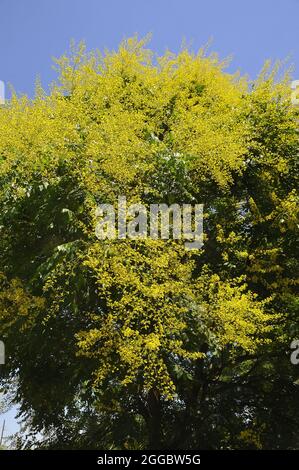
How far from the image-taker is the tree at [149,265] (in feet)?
28.0

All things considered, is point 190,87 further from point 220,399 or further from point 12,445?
point 12,445

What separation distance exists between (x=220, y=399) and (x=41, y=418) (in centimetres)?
358

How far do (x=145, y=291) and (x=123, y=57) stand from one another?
6.74m

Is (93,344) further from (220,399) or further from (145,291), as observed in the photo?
(220,399)

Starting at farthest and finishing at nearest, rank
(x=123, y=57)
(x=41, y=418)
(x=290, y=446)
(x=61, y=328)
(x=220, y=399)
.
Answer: (x=123, y=57) → (x=41, y=418) → (x=220, y=399) → (x=290, y=446) → (x=61, y=328)

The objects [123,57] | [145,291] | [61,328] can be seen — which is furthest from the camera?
[123,57]

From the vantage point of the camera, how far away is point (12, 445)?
13914mm

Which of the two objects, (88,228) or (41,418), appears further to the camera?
(41,418)

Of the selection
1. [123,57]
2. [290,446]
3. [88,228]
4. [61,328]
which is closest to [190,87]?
[123,57]

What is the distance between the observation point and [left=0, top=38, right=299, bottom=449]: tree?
28.0ft

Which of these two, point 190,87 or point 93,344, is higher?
point 190,87

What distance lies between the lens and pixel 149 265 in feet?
28.6

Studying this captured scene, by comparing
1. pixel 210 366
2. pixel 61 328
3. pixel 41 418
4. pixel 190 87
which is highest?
pixel 190 87
